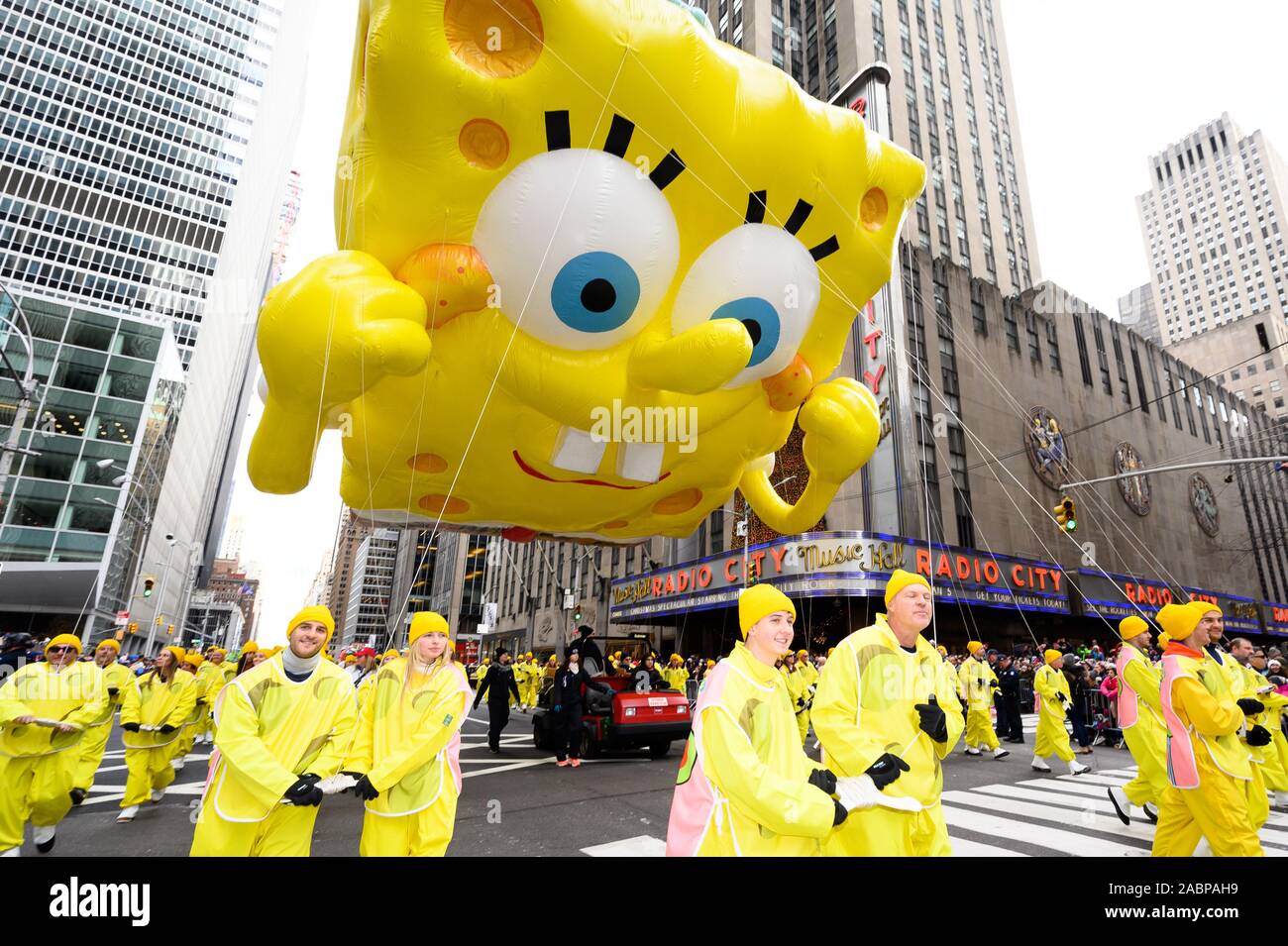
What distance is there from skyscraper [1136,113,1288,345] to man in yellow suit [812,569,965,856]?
83.6 metres

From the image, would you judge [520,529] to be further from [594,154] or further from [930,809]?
[930,809]

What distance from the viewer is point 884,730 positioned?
10.4ft

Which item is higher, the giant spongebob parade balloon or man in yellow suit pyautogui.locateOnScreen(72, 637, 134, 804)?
the giant spongebob parade balloon

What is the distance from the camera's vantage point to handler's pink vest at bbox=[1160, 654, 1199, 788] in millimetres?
4203

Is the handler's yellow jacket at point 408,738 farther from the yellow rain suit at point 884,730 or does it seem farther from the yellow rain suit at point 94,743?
the yellow rain suit at point 94,743

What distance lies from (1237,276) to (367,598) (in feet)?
478

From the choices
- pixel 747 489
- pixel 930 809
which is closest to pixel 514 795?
pixel 747 489

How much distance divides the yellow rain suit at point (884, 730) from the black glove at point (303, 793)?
7.81 ft

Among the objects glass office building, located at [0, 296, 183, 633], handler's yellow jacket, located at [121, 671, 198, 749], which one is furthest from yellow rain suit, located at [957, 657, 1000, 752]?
glass office building, located at [0, 296, 183, 633]

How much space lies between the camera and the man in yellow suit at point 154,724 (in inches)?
269


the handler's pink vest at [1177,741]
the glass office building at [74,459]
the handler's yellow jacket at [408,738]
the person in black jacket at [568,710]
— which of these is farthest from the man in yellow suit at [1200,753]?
the glass office building at [74,459]

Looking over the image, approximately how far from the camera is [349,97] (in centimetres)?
394

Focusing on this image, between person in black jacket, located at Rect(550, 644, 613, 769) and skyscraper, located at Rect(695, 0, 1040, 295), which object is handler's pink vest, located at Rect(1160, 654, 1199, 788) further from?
skyscraper, located at Rect(695, 0, 1040, 295)

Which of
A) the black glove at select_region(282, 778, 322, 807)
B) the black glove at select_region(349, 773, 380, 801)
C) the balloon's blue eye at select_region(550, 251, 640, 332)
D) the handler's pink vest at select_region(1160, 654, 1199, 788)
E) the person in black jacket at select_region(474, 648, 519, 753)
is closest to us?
the black glove at select_region(282, 778, 322, 807)
